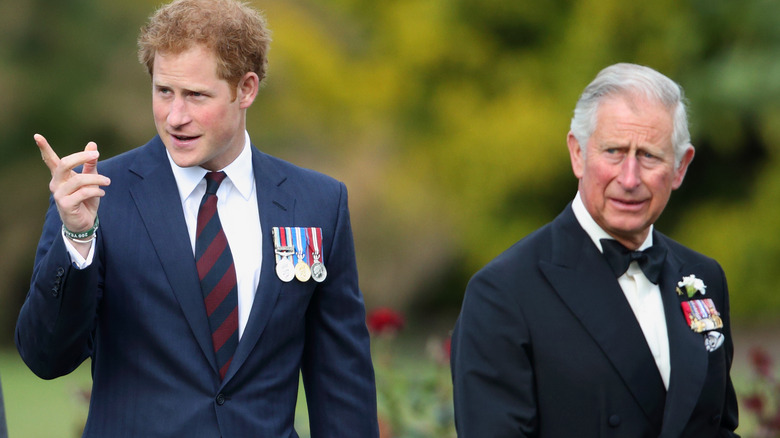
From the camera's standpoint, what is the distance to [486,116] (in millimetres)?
14062

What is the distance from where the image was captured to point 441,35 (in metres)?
14.4

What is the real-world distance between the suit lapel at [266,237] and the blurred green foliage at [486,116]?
10.1 meters

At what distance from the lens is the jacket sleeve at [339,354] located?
3.57 meters

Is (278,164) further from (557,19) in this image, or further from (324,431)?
(557,19)

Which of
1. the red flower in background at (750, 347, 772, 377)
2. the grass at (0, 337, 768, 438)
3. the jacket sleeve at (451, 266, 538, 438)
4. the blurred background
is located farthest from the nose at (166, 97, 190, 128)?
the blurred background

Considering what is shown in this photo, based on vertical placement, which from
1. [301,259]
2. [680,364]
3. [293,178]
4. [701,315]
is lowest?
[680,364]

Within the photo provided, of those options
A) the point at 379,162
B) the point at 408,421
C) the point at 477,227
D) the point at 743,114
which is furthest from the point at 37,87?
the point at 408,421

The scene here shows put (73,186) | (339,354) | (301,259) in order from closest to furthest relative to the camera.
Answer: (73,186) → (301,259) → (339,354)

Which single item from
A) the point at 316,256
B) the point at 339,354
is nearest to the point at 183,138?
the point at 316,256

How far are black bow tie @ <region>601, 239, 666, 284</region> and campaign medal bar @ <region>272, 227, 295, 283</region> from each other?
0.89 meters

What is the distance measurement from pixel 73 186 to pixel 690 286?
5.70 feet

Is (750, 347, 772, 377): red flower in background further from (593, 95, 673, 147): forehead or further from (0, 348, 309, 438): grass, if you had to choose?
(593, 95, 673, 147): forehead

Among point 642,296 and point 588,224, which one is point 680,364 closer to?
point 642,296

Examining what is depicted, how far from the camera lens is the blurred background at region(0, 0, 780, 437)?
13531mm
